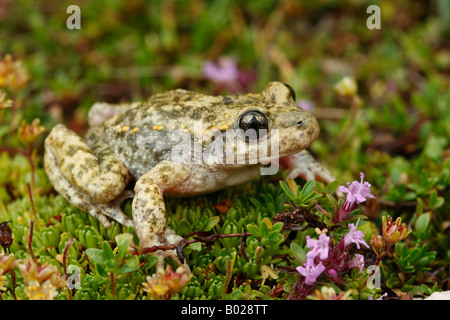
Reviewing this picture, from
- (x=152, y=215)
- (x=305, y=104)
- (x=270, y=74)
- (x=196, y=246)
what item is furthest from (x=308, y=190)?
(x=270, y=74)

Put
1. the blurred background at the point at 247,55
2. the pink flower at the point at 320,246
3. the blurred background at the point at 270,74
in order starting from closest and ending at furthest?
the pink flower at the point at 320,246 < the blurred background at the point at 270,74 < the blurred background at the point at 247,55

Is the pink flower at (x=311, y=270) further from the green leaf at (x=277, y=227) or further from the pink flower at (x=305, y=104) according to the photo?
the pink flower at (x=305, y=104)

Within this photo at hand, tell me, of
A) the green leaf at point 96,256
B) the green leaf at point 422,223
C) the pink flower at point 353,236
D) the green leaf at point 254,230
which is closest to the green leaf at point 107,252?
the green leaf at point 96,256

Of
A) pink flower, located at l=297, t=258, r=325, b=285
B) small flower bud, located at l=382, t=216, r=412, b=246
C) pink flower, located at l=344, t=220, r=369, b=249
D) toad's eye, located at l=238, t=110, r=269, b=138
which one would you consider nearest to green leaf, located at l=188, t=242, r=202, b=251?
pink flower, located at l=297, t=258, r=325, b=285

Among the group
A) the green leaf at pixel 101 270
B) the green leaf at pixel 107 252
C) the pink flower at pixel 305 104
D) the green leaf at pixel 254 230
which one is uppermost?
the pink flower at pixel 305 104

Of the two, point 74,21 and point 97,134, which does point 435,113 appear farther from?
point 74,21

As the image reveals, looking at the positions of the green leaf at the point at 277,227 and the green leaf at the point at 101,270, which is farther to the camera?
the green leaf at the point at 277,227

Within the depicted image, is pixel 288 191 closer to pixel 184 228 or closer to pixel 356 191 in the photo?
pixel 356 191
